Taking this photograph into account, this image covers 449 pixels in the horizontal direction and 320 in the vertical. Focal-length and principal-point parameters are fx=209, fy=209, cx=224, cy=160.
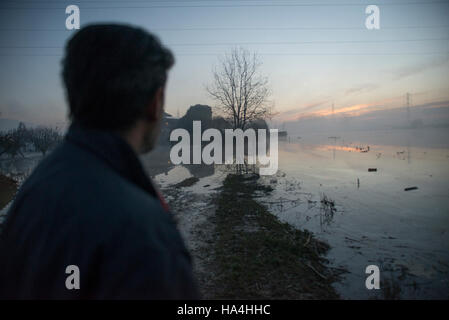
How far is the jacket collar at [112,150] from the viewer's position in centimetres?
106

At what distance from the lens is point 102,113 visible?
3.76 ft

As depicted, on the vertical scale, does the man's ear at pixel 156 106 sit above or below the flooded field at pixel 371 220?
above

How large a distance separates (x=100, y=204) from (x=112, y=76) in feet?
2.30

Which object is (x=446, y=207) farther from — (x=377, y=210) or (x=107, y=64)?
(x=107, y=64)

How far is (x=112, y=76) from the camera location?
115cm

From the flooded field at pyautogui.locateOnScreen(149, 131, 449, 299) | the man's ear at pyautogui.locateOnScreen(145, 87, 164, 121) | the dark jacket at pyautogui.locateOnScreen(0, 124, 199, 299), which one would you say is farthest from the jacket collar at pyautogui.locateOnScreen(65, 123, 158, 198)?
the flooded field at pyautogui.locateOnScreen(149, 131, 449, 299)

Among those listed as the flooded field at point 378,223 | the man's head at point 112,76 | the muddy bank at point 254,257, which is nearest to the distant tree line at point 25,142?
the muddy bank at point 254,257

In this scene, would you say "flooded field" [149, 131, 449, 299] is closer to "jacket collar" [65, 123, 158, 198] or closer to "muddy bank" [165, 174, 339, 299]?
"muddy bank" [165, 174, 339, 299]

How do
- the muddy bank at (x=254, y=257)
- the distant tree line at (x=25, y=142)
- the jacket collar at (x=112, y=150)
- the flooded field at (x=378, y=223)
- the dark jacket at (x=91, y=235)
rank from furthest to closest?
the distant tree line at (x=25, y=142) → the flooded field at (x=378, y=223) → the muddy bank at (x=254, y=257) → the jacket collar at (x=112, y=150) → the dark jacket at (x=91, y=235)

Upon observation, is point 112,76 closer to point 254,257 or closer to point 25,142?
point 254,257

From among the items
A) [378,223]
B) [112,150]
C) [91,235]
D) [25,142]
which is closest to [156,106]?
[112,150]

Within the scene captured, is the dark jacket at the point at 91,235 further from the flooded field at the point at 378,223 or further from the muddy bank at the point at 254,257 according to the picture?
the flooded field at the point at 378,223
